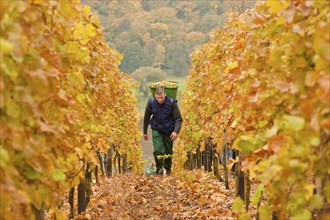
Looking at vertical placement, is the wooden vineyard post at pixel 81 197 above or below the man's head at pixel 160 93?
below

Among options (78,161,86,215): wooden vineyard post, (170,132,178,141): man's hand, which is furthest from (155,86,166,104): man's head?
(78,161,86,215): wooden vineyard post

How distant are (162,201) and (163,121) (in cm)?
337

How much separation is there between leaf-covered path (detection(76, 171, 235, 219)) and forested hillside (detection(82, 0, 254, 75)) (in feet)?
328

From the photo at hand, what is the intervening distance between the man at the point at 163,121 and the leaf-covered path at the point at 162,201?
134 cm

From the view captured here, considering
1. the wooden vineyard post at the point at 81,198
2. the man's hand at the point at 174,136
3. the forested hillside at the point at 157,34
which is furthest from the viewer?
the forested hillside at the point at 157,34

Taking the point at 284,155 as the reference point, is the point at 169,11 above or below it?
above

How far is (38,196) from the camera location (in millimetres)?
3473

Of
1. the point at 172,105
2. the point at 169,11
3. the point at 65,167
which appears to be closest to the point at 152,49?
the point at 169,11

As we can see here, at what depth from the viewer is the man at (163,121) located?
1159 cm

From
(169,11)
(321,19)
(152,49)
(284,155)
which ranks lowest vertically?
(284,155)

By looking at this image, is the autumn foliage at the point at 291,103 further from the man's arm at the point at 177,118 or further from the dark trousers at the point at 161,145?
the dark trousers at the point at 161,145

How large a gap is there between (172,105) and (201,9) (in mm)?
121012

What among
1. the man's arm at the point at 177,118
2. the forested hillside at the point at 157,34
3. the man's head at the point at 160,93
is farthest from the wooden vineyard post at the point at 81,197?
the forested hillside at the point at 157,34

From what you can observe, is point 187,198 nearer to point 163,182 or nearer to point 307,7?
point 163,182
